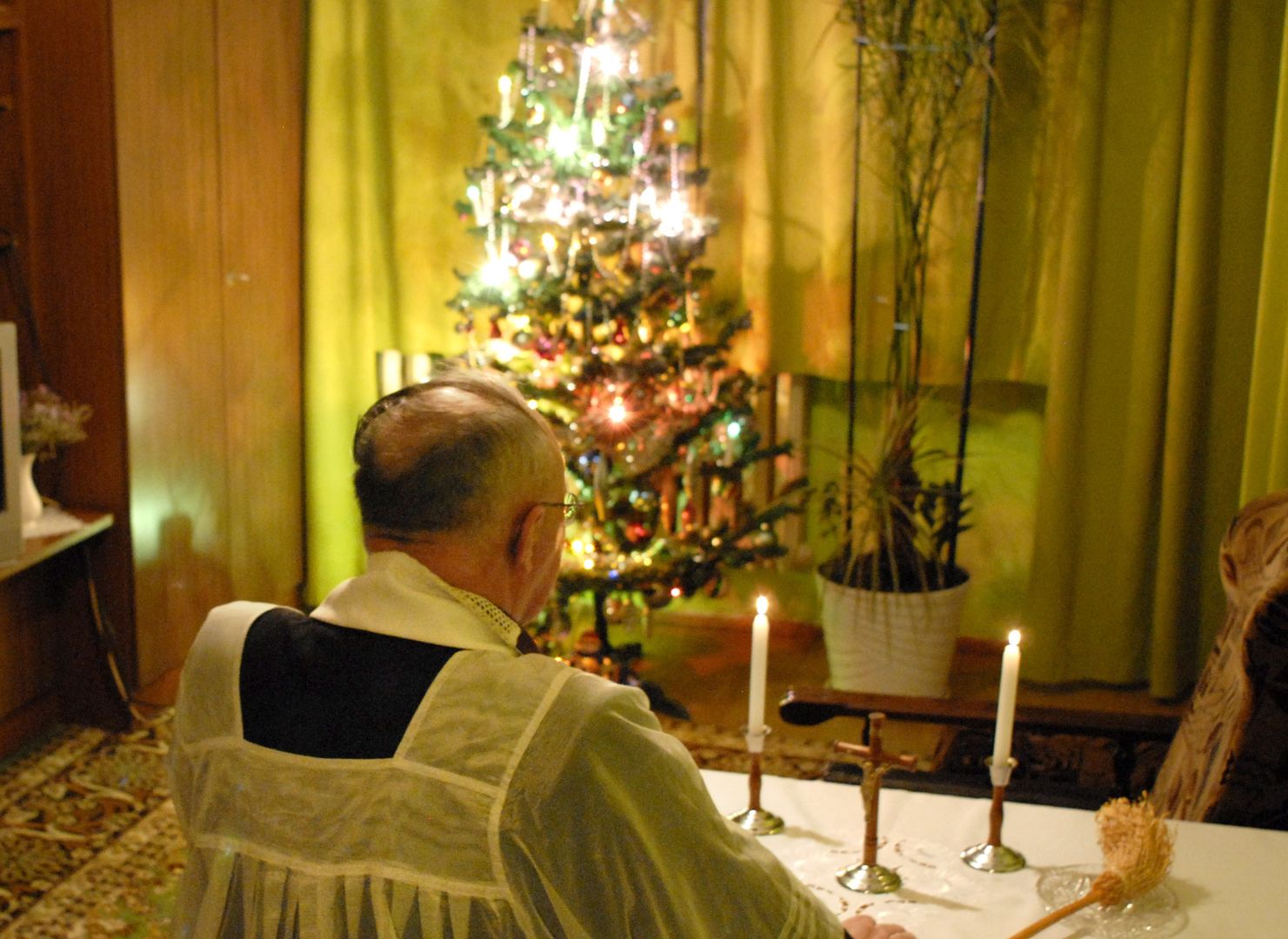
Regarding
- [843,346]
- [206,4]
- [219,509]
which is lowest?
[219,509]

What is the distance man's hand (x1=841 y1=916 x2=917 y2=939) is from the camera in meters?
1.17

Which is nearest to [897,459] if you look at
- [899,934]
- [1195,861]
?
[1195,861]

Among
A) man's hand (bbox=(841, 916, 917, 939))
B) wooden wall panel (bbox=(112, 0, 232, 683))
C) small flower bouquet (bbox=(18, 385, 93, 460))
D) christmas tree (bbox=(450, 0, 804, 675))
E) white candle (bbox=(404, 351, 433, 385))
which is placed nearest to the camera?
man's hand (bbox=(841, 916, 917, 939))

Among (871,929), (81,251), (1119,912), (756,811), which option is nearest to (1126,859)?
(1119,912)

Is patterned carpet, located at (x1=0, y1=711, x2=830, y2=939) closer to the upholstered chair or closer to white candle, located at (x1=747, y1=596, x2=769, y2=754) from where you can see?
the upholstered chair

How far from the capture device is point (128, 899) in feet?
8.33

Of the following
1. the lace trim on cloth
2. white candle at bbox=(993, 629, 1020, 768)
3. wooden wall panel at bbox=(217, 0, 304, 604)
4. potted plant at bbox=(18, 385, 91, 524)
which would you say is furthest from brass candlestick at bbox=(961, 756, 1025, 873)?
wooden wall panel at bbox=(217, 0, 304, 604)

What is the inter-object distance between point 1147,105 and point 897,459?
122 cm

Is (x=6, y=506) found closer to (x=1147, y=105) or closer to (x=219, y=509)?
(x=219, y=509)

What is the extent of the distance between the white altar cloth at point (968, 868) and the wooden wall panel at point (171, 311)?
228cm

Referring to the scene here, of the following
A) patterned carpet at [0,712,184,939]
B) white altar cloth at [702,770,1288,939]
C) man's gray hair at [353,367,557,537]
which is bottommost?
patterned carpet at [0,712,184,939]

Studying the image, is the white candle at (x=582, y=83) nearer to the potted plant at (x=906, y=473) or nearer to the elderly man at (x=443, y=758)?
the potted plant at (x=906, y=473)

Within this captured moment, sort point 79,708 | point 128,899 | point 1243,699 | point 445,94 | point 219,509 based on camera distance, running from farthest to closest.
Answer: point 445,94
point 219,509
point 79,708
point 128,899
point 1243,699

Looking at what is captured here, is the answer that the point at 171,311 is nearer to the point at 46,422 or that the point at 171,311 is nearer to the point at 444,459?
the point at 46,422
